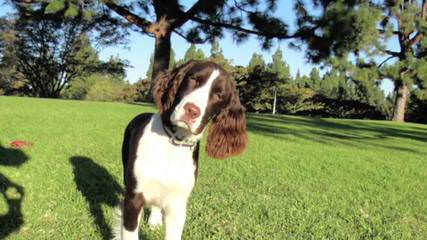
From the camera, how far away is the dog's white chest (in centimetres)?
282

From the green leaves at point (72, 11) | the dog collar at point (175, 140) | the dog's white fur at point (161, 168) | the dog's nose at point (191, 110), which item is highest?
the green leaves at point (72, 11)

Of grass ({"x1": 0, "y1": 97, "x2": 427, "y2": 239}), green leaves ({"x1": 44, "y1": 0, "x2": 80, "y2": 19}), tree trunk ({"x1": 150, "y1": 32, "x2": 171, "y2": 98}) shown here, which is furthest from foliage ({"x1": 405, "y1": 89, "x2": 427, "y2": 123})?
grass ({"x1": 0, "y1": 97, "x2": 427, "y2": 239})

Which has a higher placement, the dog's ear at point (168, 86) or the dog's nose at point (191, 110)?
the dog's ear at point (168, 86)

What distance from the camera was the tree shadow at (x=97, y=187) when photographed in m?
3.88

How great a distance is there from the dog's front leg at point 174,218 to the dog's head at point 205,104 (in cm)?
37

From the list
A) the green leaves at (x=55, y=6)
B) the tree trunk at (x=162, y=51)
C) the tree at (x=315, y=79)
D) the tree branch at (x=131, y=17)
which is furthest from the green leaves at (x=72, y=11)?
the tree at (x=315, y=79)

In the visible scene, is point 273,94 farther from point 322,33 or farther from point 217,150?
point 217,150

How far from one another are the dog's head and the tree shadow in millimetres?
1189

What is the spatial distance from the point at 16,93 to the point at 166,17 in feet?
70.1

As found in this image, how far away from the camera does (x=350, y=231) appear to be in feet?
13.2

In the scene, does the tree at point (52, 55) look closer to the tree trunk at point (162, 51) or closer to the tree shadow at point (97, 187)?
the tree trunk at point (162, 51)

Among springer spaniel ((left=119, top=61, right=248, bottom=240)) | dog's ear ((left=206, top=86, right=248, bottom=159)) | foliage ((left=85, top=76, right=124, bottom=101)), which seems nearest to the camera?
springer spaniel ((left=119, top=61, right=248, bottom=240))

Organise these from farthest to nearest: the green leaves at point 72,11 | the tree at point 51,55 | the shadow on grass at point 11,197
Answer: the tree at point 51,55
the green leaves at point 72,11
the shadow on grass at point 11,197

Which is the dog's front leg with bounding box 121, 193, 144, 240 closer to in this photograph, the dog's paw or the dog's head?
the dog's head
